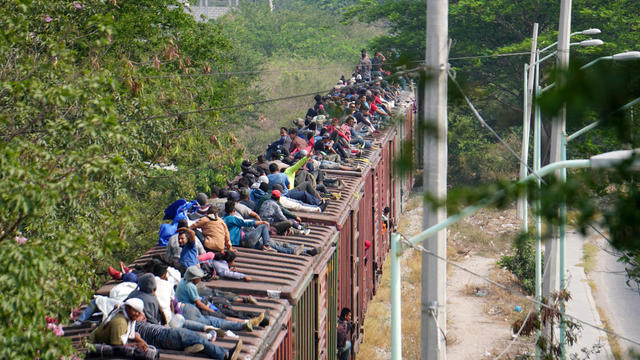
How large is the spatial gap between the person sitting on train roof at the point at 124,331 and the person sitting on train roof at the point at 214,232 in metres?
2.34

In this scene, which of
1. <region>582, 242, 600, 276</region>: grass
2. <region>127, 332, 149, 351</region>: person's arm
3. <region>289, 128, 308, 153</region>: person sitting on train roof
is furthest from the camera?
<region>582, 242, 600, 276</region>: grass

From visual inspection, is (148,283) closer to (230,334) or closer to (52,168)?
(230,334)

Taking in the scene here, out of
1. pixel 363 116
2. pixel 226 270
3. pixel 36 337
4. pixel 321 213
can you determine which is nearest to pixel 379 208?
pixel 363 116

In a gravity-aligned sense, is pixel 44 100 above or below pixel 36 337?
above

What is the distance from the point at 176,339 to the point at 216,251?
2405mm

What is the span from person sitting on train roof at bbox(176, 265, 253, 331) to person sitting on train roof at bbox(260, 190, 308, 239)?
2.76 meters

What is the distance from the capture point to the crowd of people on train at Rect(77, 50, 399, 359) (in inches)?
265

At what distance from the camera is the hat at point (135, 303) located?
264 inches

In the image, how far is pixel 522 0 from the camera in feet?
109

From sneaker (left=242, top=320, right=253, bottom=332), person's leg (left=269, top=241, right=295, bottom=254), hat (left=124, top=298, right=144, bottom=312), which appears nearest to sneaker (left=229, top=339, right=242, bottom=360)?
sneaker (left=242, top=320, right=253, bottom=332)

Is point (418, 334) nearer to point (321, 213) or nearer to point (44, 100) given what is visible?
point (321, 213)

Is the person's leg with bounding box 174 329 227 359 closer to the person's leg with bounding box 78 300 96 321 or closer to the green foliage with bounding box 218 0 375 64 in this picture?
the person's leg with bounding box 78 300 96 321

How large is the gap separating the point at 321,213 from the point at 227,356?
16.9 feet

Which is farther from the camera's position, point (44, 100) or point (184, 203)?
point (184, 203)
